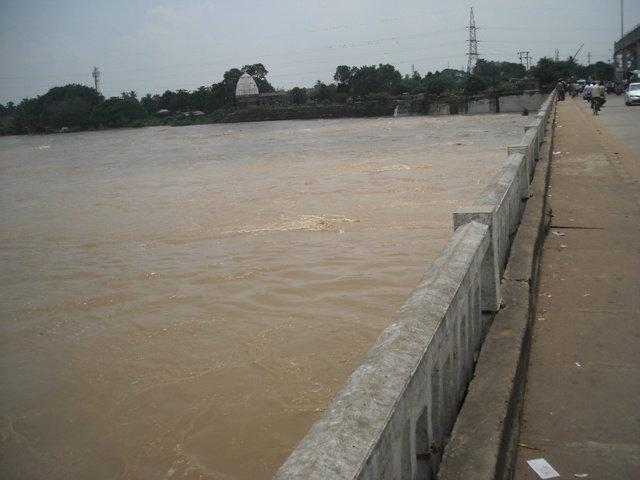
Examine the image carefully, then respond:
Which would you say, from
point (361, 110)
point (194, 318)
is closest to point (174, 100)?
point (361, 110)

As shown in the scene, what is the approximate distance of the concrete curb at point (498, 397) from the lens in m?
2.24

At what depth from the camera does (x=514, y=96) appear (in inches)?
2808

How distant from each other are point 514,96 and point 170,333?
71.3 metres

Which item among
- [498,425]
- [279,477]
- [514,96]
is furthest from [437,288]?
[514,96]

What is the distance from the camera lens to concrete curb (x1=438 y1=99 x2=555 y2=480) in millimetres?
2236

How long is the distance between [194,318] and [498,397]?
4.83m

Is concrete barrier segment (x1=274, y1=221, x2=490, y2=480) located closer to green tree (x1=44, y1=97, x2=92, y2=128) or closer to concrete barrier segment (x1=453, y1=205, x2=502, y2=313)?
concrete barrier segment (x1=453, y1=205, x2=502, y2=313)

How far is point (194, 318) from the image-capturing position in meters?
6.97

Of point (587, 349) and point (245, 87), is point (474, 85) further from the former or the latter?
point (587, 349)

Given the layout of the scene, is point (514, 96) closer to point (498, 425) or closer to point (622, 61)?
point (622, 61)

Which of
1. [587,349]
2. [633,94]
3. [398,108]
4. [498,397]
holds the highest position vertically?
[398,108]

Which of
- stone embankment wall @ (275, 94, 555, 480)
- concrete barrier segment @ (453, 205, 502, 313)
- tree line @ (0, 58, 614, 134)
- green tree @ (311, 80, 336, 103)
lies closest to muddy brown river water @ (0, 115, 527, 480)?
concrete barrier segment @ (453, 205, 502, 313)

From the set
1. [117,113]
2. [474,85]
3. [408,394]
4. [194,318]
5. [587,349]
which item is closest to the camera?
[408,394]

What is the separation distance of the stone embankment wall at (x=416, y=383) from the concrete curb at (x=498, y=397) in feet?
0.18
